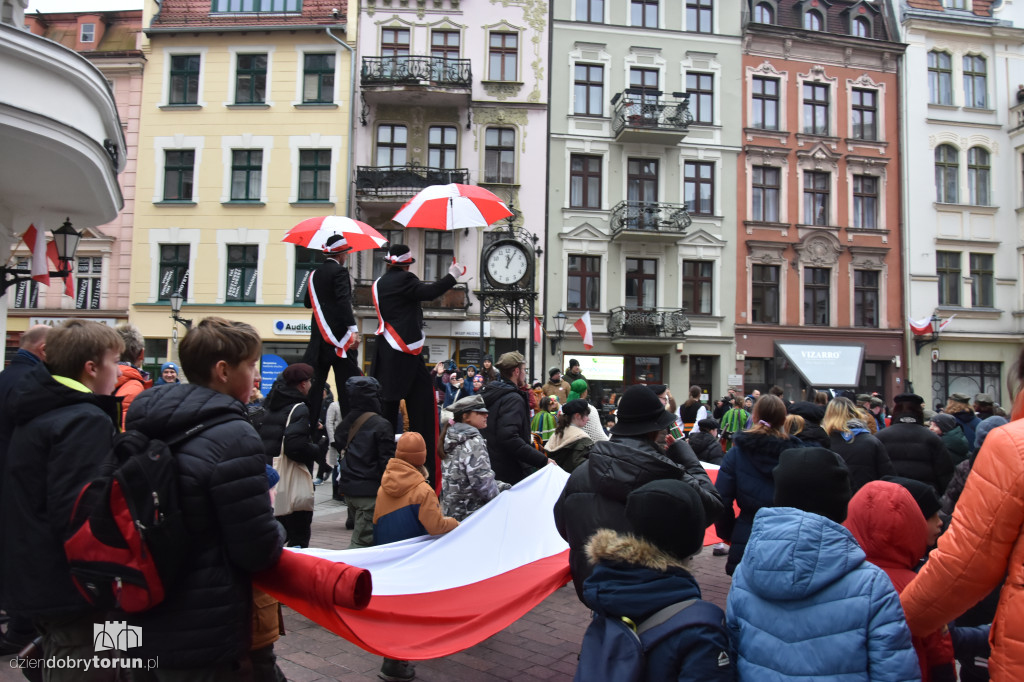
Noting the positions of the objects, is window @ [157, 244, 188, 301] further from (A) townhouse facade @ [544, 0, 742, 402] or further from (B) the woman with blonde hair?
(B) the woman with blonde hair

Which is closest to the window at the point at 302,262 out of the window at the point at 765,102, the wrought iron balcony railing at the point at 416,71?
the wrought iron balcony railing at the point at 416,71

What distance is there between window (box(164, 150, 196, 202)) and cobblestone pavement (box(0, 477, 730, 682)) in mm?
23801

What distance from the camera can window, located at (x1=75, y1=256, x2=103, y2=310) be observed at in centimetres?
2494

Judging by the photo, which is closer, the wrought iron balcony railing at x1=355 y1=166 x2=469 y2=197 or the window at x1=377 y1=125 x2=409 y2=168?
the wrought iron balcony railing at x1=355 y1=166 x2=469 y2=197

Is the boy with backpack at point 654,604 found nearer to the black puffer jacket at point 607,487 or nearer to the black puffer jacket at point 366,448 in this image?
the black puffer jacket at point 607,487

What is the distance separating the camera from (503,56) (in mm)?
26016

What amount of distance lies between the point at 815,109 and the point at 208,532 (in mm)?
30570

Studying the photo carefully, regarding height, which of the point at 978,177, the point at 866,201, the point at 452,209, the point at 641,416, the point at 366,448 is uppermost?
the point at 978,177

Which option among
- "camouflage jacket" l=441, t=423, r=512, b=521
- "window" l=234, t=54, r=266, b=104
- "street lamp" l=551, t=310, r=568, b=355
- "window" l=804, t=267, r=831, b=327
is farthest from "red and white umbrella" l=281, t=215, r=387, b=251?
"window" l=804, t=267, r=831, b=327

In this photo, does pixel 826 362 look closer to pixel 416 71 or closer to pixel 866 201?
pixel 866 201

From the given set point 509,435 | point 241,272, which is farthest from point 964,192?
point 509,435

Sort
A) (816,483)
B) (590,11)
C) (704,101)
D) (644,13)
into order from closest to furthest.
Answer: (816,483)
(590,11)
(644,13)
(704,101)

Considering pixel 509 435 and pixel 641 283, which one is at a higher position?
pixel 641 283

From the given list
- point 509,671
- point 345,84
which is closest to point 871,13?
point 345,84
